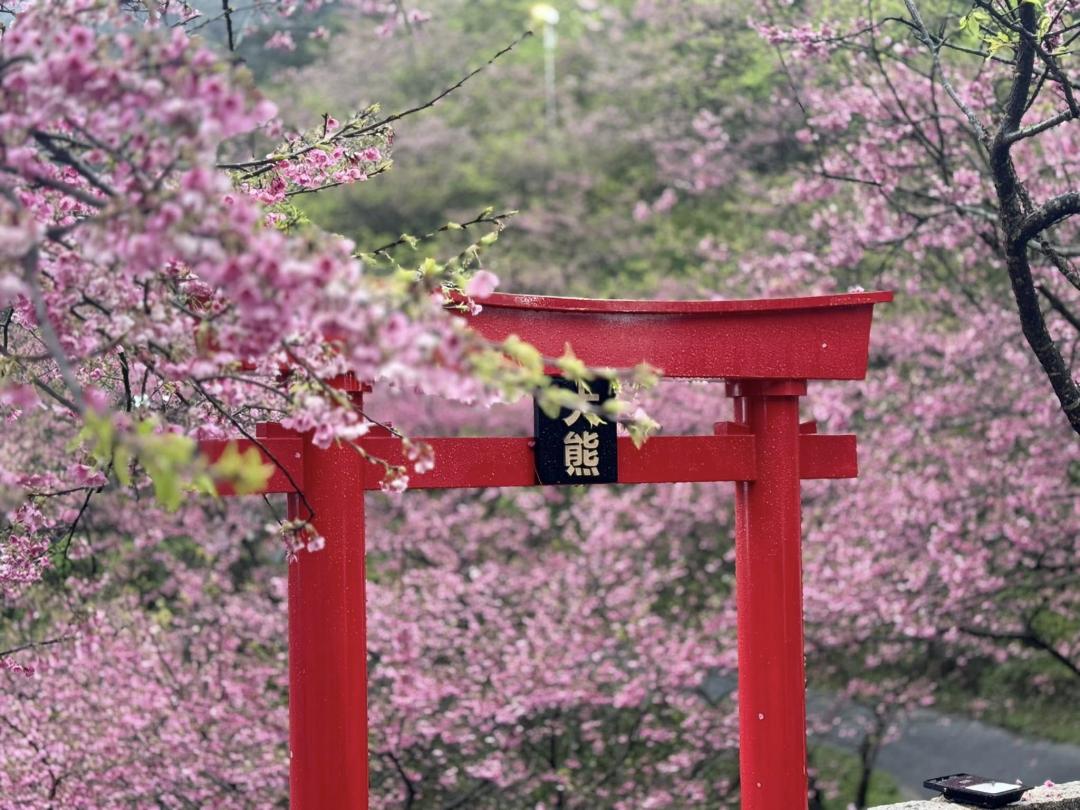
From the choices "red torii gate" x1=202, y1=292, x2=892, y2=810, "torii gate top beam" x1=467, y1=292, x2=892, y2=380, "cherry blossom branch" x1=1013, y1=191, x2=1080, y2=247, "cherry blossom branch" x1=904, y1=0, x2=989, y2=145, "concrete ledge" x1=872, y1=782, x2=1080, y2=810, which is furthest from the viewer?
"concrete ledge" x1=872, y1=782, x2=1080, y2=810

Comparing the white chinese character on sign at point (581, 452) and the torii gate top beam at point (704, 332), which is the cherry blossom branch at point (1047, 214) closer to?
the torii gate top beam at point (704, 332)

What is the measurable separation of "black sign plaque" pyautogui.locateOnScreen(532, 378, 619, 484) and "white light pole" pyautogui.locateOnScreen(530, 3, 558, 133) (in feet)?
40.2

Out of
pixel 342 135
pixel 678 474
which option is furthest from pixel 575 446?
pixel 342 135

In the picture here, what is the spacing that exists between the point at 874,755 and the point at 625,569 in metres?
2.23

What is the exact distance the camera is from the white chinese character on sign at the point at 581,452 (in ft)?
13.8

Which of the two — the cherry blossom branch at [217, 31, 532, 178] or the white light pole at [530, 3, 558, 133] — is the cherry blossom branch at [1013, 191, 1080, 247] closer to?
the cherry blossom branch at [217, 31, 532, 178]

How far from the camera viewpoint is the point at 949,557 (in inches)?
320

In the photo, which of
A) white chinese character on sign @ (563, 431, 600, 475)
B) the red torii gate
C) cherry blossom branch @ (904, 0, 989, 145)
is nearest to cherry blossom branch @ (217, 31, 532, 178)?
the red torii gate

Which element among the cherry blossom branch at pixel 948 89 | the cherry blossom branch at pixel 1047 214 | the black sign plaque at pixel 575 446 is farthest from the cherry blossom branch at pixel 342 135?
the cherry blossom branch at pixel 1047 214

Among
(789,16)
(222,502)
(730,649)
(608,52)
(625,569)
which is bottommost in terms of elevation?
(730,649)

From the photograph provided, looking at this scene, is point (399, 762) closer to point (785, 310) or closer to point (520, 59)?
point (785, 310)

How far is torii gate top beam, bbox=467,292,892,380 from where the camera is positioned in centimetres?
417

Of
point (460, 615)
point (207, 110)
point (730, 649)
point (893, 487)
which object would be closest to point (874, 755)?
point (730, 649)

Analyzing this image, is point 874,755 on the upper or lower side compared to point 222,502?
lower
